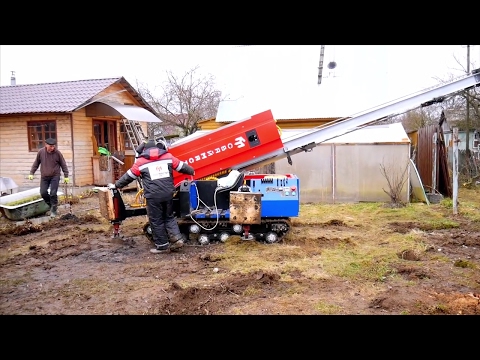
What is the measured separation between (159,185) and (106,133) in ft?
34.8

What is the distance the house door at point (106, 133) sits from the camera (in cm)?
1508

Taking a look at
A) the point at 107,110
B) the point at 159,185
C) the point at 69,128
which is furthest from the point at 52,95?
the point at 159,185

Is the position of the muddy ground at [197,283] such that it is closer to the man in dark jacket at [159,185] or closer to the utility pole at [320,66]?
the man in dark jacket at [159,185]

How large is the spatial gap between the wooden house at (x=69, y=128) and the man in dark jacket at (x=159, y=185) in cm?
818

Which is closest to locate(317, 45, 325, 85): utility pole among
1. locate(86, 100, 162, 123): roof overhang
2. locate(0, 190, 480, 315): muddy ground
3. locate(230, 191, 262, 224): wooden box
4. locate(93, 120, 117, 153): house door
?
locate(86, 100, 162, 123): roof overhang

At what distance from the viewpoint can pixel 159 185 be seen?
19.8 ft

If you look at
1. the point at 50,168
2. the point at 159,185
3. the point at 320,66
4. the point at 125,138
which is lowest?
the point at 159,185

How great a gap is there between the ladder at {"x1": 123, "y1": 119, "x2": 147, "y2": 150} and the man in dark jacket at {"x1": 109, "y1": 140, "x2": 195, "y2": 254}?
986 cm

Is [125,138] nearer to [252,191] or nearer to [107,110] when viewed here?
[107,110]

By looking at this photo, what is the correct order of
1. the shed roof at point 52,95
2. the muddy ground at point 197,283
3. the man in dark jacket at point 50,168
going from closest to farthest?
the muddy ground at point 197,283 < the man in dark jacket at point 50,168 < the shed roof at point 52,95

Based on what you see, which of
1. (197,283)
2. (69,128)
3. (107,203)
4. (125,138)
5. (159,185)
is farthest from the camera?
(125,138)

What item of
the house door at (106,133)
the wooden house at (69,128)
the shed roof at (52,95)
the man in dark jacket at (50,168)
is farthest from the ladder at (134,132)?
the man in dark jacket at (50,168)

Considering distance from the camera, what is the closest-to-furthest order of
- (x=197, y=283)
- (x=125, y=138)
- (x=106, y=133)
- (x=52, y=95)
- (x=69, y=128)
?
(x=197, y=283) < (x=69, y=128) < (x=52, y=95) < (x=106, y=133) < (x=125, y=138)
